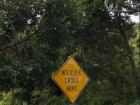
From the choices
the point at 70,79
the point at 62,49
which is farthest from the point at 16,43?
the point at 70,79

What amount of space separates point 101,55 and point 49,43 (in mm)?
5682

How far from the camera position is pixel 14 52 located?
702 inches

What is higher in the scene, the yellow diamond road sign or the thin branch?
the thin branch

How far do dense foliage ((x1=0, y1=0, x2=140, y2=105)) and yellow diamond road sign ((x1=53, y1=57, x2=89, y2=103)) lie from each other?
6.98 meters

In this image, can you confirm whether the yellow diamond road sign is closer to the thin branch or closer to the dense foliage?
the dense foliage

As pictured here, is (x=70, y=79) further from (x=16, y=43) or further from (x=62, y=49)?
(x=62, y=49)

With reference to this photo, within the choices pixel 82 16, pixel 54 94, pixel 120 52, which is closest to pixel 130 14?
pixel 120 52

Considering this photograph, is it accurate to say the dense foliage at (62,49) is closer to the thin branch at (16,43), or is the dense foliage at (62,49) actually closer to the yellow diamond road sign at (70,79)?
the thin branch at (16,43)

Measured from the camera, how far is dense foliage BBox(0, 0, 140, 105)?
1834 centimetres

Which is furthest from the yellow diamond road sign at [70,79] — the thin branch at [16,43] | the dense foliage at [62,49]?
the thin branch at [16,43]

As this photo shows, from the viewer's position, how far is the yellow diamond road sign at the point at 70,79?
10.5m

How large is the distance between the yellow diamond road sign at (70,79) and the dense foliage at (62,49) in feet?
22.9

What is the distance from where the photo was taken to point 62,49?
2081 centimetres

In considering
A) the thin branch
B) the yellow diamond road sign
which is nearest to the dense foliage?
the thin branch
